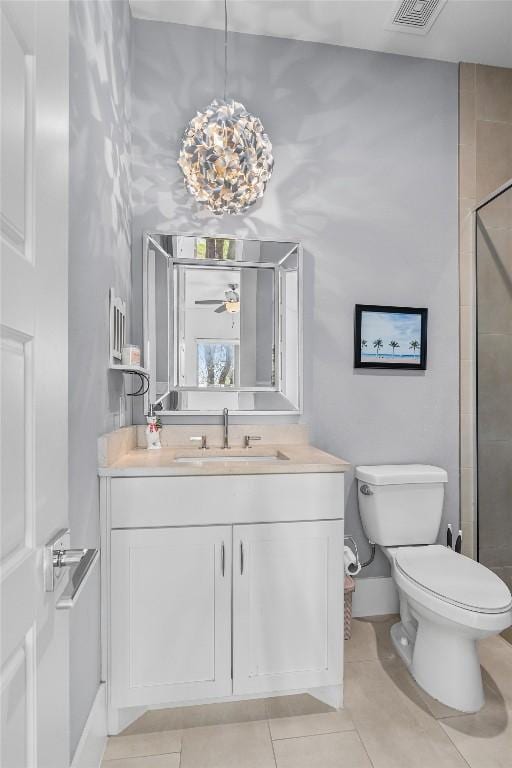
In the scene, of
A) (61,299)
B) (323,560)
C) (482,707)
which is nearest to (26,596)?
(61,299)

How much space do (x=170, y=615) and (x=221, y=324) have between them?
1.31 m

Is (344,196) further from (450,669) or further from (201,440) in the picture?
(450,669)

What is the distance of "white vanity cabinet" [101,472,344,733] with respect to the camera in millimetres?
1550

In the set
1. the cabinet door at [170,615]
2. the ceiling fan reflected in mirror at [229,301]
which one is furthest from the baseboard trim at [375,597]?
the ceiling fan reflected in mirror at [229,301]

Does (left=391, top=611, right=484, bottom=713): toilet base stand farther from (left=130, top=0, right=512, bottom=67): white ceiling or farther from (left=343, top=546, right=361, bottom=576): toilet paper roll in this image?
(left=130, top=0, right=512, bottom=67): white ceiling

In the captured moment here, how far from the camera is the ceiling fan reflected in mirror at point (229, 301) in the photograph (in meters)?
2.26

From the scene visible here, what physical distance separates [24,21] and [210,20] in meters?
2.05

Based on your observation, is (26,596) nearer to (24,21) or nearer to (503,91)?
(24,21)

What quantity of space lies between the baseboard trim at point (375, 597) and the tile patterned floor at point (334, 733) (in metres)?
0.48

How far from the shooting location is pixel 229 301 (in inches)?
89.4

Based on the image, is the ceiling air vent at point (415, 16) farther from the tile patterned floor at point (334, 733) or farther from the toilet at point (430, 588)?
the tile patterned floor at point (334, 733)

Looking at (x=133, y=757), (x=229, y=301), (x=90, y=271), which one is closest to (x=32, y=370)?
(x=90, y=271)

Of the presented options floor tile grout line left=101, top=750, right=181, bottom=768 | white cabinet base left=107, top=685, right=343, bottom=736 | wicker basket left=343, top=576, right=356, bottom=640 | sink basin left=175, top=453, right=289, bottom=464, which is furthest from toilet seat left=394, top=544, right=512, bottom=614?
floor tile grout line left=101, top=750, right=181, bottom=768

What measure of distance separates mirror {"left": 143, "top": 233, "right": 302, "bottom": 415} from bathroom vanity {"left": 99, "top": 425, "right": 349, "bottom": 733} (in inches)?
24.5
